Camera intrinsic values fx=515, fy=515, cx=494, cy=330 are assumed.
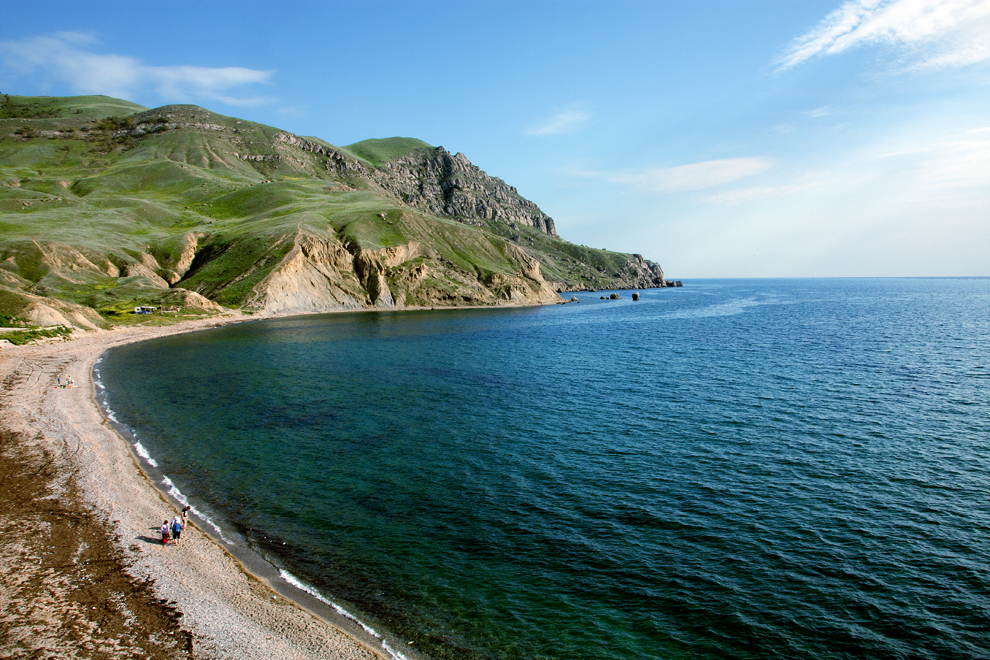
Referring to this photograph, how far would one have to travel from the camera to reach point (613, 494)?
3192 cm

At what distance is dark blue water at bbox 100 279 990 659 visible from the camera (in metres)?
21.2

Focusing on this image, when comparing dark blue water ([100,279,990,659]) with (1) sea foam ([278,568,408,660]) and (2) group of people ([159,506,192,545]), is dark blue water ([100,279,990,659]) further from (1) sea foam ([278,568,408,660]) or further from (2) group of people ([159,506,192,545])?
(2) group of people ([159,506,192,545])

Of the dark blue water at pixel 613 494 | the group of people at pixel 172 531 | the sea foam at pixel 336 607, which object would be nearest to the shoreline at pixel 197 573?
the sea foam at pixel 336 607

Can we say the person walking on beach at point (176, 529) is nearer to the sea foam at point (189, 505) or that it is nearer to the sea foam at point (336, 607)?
the sea foam at point (189, 505)

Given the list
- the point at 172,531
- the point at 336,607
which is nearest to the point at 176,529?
the point at 172,531

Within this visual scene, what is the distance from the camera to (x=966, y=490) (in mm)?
31312

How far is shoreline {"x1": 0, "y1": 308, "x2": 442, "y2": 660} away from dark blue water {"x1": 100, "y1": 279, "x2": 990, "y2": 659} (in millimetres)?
1436

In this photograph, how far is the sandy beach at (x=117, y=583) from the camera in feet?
63.2

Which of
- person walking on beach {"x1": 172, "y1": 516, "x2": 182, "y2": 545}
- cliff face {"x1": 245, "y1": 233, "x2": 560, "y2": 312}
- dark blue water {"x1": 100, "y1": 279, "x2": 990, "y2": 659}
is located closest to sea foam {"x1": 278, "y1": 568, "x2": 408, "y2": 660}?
dark blue water {"x1": 100, "y1": 279, "x2": 990, "y2": 659}

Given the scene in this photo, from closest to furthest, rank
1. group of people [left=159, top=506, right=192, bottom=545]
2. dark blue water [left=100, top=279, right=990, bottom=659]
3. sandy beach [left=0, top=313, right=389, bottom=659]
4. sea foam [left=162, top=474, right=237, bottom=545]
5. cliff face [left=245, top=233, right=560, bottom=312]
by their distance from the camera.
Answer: sandy beach [left=0, top=313, right=389, bottom=659] → dark blue water [left=100, top=279, right=990, bottom=659] → group of people [left=159, top=506, right=192, bottom=545] → sea foam [left=162, top=474, right=237, bottom=545] → cliff face [left=245, top=233, right=560, bottom=312]

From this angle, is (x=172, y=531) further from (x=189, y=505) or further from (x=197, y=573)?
(x=189, y=505)

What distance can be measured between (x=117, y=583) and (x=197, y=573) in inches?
122

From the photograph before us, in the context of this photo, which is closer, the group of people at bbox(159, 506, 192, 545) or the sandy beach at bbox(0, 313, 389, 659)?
the sandy beach at bbox(0, 313, 389, 659)

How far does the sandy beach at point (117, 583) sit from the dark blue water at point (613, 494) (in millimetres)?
2694
